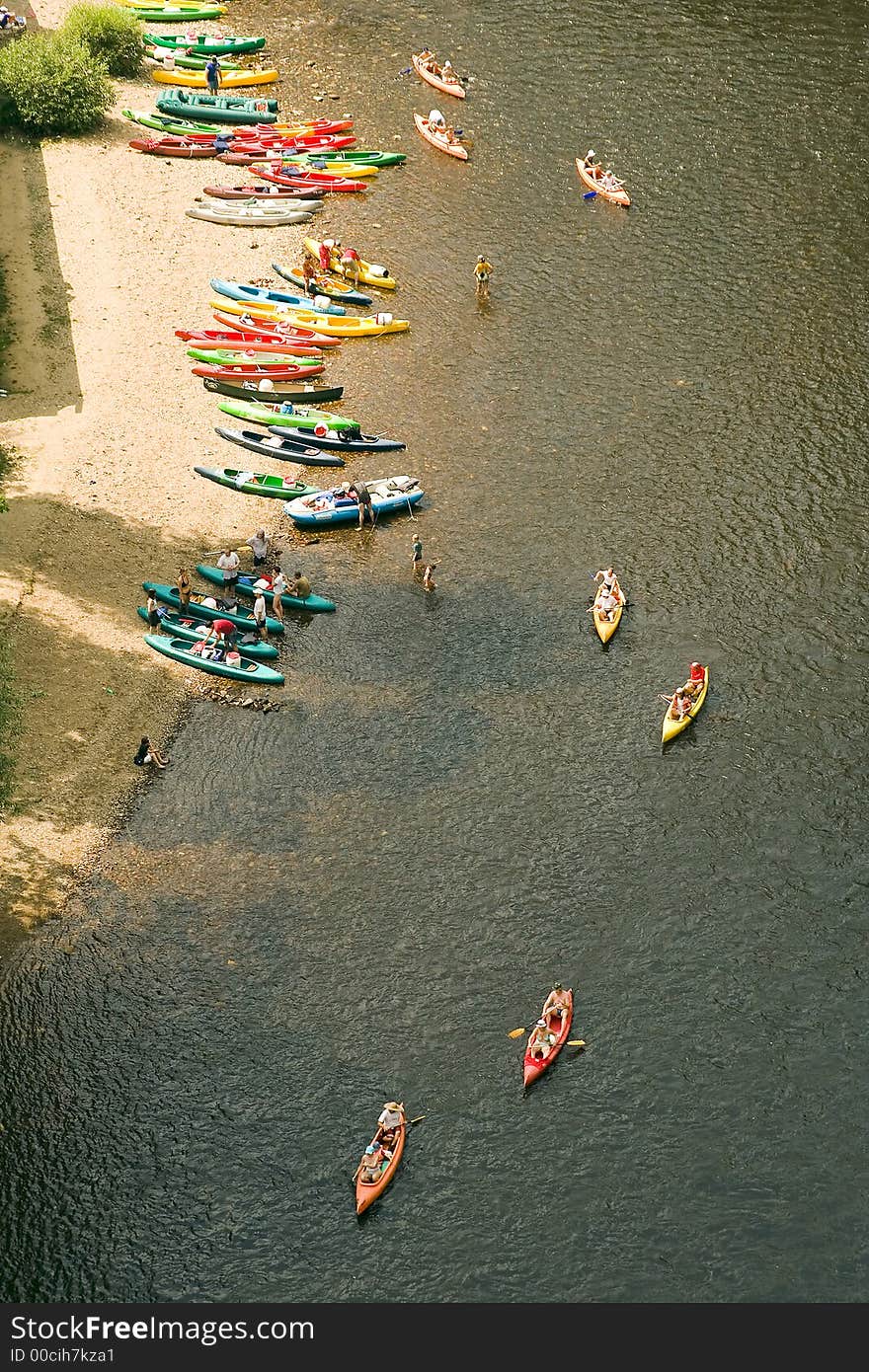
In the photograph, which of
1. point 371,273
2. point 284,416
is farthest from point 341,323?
point 284,416

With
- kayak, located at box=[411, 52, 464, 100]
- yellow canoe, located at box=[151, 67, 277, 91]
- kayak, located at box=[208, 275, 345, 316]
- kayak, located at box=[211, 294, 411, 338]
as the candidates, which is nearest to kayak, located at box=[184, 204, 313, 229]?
kayak, located at box=[208, 275, 345, 316]

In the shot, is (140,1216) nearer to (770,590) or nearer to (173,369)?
(770,590)

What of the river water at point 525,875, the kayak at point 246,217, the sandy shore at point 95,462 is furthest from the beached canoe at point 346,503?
the kayak at point 246,217

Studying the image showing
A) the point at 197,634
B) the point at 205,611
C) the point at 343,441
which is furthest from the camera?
the point at 343,441

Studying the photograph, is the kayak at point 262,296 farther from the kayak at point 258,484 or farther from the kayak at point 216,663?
the kayak at point 216,663

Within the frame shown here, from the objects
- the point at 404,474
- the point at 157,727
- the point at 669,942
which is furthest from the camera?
the point at 404,474

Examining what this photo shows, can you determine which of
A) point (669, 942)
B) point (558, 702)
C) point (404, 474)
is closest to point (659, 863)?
point (669, 942)

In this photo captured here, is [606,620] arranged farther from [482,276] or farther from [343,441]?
[482,276]
